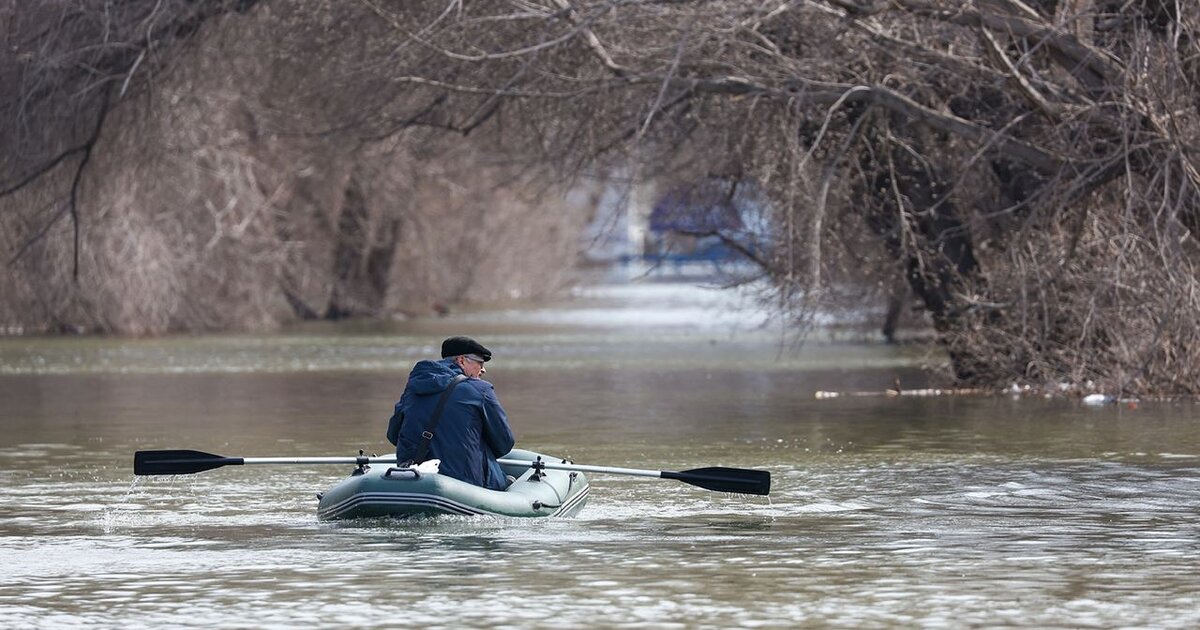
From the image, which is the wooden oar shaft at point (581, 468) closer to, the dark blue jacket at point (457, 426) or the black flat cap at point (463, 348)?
the dark blue jacket at point (457, 426)

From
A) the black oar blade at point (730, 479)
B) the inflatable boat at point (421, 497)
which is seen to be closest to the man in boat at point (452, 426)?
the inflatable boat at point (421, 497)

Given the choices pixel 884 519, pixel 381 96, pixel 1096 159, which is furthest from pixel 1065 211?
pixel 884 519

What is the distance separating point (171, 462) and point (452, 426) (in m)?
2.41

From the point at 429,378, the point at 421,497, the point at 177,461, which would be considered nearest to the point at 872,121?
the point at 177,461

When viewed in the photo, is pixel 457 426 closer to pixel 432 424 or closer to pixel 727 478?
pixel 432 424

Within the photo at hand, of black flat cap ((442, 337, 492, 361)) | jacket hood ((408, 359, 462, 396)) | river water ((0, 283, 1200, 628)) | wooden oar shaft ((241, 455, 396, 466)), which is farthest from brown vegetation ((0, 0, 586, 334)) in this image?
jacket hood ((408, 359, 462, 396))

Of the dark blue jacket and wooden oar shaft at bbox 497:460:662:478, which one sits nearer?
the dark blue jacket

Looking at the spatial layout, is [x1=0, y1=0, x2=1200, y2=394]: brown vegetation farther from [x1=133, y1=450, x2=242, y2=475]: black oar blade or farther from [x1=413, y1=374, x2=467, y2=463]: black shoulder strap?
[x1=413, y1=374, x2=467, y2=463]: black shoulder strap

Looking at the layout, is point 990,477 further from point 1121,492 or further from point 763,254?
point 763,254

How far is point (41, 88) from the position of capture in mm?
26875

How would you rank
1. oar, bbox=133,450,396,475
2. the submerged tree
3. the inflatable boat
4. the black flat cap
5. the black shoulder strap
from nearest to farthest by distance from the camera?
the inflatable boat
the black shoulder strap
the black flat cap
oar, bbox=133,450,396,475
the submerged tree

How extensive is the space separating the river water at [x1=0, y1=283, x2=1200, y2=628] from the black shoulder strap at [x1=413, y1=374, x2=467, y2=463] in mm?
474

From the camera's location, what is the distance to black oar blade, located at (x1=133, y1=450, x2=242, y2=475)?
52.0 feet

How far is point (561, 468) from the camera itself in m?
15.3
